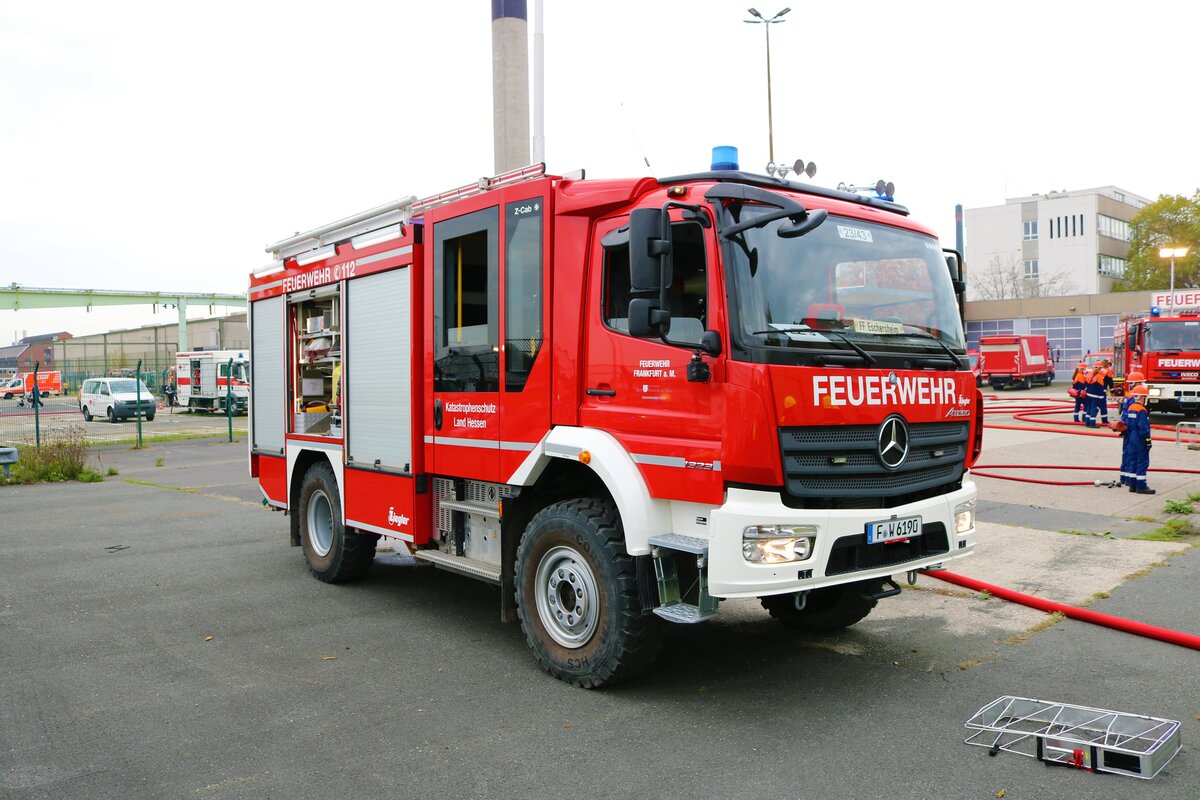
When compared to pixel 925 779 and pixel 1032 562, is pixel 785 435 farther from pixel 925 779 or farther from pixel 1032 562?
pixel 1032 562

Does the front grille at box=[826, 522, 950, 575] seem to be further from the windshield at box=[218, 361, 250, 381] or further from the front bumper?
the windshield at box=[218, 361, 250, 381]

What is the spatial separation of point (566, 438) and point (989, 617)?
3554mm

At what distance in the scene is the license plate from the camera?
4730mm

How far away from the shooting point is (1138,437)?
1163cm

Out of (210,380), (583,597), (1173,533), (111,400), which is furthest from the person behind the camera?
(210,380)

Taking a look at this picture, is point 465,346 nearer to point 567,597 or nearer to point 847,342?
point 567,597

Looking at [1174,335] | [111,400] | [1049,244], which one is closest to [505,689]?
[1174,335]

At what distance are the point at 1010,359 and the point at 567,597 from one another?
147ft

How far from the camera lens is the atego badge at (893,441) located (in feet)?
15.9

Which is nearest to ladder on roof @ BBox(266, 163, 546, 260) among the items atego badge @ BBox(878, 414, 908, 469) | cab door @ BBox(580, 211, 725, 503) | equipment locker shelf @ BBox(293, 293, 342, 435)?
equipment locker shelf @ BBox(293, 293, 342, 435)

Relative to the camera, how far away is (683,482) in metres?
4.75

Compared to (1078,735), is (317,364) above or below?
above

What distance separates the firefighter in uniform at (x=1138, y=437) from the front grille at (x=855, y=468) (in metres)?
7.93

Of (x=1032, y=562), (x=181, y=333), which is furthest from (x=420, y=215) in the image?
(x=181, y=333)
